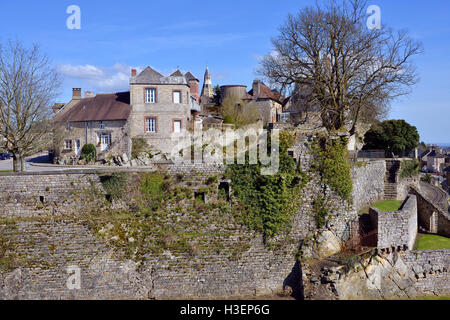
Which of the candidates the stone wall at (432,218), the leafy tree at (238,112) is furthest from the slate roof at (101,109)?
the stone wall at (432,218)

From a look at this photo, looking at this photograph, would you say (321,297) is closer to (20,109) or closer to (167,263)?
(167,263)

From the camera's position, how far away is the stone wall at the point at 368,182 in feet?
57.7

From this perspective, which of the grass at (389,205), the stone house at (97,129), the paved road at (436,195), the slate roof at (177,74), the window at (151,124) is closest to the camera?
the grass at (389,205)

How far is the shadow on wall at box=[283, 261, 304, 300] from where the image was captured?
14.6m

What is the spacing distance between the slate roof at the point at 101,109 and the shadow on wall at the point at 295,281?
727 inches

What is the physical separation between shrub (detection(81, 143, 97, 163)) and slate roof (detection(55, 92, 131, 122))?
2.30 metres

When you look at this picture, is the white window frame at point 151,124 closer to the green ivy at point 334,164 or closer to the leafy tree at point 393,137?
the green ivy at point 334,164

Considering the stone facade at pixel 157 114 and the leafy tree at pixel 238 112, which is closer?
the stone facade at pixel 157 114

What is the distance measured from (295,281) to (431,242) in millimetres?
8029

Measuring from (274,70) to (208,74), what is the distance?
4351cm

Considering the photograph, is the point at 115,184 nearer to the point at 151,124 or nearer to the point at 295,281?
the point at 295,281

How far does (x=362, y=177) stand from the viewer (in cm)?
1864

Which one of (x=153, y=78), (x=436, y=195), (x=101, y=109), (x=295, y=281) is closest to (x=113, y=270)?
(x=295, y=281)

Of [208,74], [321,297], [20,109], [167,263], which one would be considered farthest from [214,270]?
[208,74]
